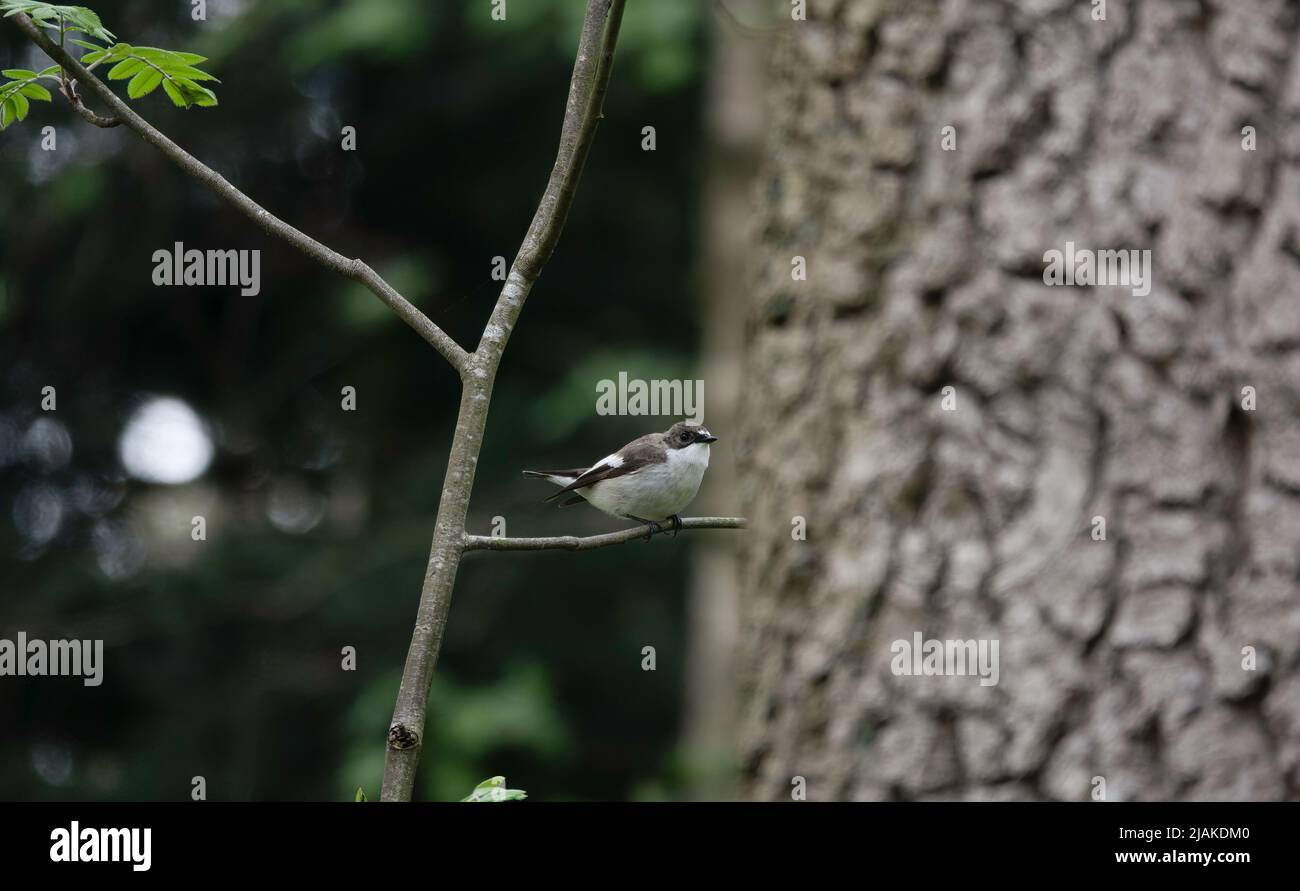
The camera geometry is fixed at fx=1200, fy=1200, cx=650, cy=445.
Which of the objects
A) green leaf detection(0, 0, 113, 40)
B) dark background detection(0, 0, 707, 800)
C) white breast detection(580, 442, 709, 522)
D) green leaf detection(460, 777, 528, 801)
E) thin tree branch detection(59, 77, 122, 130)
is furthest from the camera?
dark background detection(0, 0, 707, 800)

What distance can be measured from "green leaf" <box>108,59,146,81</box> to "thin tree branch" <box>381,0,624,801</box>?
689 mm

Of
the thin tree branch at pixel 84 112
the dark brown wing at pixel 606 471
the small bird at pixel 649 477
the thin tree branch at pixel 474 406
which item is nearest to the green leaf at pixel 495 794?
the thin tree branch at pixel 474 406

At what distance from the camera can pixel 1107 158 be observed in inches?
65.7

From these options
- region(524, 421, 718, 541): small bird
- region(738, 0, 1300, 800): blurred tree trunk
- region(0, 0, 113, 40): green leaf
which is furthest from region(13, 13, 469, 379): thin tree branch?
region(524, 421, 718, 541): small bird

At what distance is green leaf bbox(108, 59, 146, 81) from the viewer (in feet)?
6.10

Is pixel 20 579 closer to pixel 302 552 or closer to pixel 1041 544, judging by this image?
pixel 302 552

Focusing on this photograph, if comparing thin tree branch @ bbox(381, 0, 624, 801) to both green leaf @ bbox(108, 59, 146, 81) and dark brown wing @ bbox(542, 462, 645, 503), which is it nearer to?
green leaf @ bbox(108, 59, 146, 81)

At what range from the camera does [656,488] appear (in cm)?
399

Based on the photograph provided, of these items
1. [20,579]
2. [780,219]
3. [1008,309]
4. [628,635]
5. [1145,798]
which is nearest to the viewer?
[1145,798]

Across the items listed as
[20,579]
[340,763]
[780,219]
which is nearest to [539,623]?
[340,763]

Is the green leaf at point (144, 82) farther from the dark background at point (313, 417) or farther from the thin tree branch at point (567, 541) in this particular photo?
the dark background at point (313, 417)

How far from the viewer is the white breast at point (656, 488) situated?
3964mm

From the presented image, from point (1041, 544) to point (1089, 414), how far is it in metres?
0.19

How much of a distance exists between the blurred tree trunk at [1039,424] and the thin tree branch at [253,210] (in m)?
0.50
